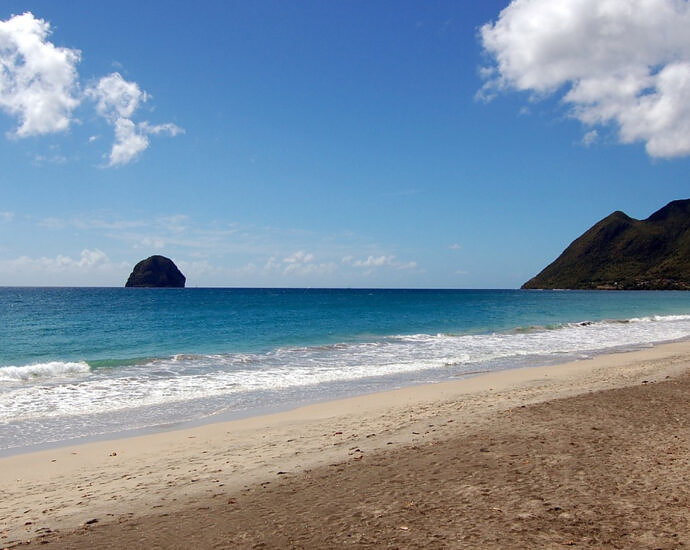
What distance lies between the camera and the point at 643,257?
17775cm

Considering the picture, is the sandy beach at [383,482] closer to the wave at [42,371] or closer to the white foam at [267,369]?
the white foam at [267,369]

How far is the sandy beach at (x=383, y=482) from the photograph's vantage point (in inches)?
208

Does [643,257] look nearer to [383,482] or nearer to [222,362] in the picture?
[222,362]

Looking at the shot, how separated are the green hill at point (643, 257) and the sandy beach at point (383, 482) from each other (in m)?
170

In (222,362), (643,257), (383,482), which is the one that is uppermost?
(643,257)

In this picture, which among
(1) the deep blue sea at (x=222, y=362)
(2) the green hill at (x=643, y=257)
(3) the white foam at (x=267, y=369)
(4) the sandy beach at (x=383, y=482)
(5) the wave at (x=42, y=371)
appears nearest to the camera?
(4) the sandy beach at (x=383, y=482)

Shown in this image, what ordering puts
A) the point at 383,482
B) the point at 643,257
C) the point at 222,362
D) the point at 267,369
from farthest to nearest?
the point at 643,257, the point at 222,362, the point at 267,369, the point at 383,482

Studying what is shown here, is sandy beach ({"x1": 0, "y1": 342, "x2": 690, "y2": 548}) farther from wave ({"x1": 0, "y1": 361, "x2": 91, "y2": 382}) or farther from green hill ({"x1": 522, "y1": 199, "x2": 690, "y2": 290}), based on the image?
green hill ({"x1": 522, "y1": 199, "x2": 690, "y2": 290})

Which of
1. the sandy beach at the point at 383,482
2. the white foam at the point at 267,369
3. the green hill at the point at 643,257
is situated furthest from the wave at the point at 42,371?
the green hill at the point at 643,257

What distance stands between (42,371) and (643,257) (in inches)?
7748

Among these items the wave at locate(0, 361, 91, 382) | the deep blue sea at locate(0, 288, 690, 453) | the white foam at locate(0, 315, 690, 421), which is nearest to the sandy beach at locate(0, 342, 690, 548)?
the deep blue sea at locate(0, 288, 690, 453)

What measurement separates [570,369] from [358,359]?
9.18m

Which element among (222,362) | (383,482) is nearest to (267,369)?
(222,362)

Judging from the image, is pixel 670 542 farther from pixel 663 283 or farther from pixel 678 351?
pixel 663 283
